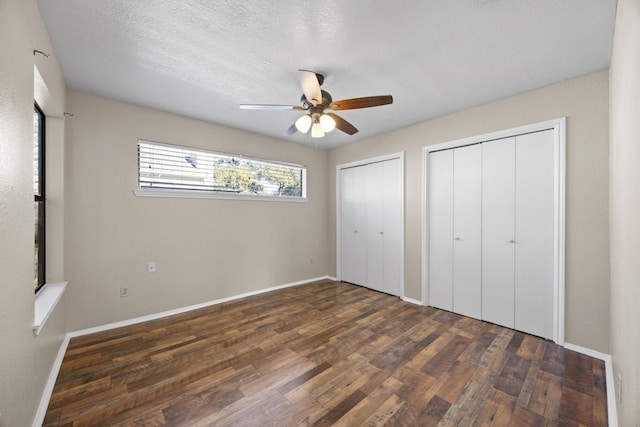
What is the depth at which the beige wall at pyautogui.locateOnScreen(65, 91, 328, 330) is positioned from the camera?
8.56 ft

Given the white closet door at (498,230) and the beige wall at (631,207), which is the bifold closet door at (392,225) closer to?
the white closet door at (498,230)

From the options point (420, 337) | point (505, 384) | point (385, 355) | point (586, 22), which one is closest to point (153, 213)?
point (385, 355)

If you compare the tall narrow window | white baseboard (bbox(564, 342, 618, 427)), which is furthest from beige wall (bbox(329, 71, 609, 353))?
the tall narrow window

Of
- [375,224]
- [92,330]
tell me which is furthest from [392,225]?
[92,330]

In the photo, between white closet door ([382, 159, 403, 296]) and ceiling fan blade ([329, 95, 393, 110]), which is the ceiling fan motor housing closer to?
ceiling fan blade ([329, 95, 393, 110])

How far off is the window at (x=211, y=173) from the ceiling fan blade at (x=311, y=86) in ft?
6.51

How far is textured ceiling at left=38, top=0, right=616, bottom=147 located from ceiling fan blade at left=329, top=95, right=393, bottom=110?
310 mm

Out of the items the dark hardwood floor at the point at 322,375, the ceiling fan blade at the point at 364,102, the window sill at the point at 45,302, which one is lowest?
the dark hardwood floor at the point at 322,375

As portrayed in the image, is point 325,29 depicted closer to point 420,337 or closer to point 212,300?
point 420,337

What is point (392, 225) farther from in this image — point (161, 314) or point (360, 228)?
point (161, 314)

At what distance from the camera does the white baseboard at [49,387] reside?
150 cm

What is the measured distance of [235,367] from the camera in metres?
2.08

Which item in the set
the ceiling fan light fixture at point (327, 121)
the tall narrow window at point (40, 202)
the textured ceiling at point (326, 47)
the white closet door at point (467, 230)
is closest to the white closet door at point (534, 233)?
the white closet door at point (467, 230)

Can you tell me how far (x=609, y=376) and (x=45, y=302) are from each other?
4.28 meters
